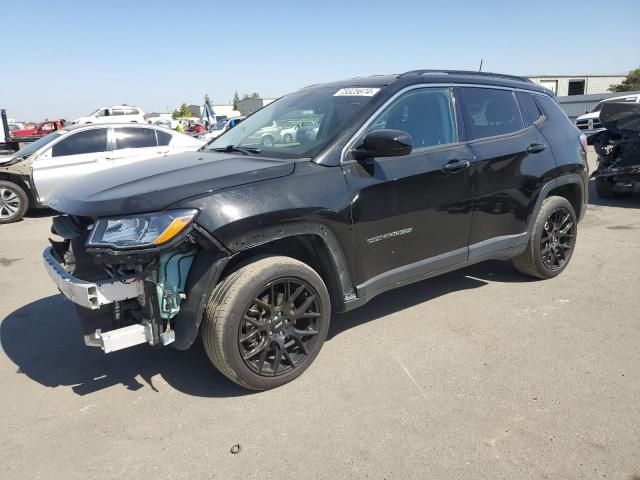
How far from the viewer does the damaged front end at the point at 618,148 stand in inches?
314

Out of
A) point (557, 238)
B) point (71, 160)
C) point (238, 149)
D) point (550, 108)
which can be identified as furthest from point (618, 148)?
point (71, 160)

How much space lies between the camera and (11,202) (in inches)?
352

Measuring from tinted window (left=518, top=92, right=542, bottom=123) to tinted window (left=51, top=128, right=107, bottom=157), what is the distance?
7.57m

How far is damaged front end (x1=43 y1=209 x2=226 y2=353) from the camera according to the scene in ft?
8.35

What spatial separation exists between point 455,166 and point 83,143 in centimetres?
778

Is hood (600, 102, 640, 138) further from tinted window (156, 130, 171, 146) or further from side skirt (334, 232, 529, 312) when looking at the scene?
Result: tinted window (156, 130, 171, 146)

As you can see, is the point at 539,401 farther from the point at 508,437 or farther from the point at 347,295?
the point at 347,295

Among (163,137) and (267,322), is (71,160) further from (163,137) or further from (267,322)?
(267,322)

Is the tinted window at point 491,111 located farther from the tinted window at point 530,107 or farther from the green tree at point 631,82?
the green tree at point 631,82

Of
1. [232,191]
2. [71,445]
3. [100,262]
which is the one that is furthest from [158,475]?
Result: [232,191]

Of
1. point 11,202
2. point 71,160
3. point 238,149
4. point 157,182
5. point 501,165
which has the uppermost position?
point 238,149

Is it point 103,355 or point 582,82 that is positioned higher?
point 582,82

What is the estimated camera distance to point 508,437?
2533 mm

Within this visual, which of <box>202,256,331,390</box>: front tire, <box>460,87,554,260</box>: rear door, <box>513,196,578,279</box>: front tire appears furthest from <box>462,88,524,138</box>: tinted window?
<box>202,256,331,390</box>: front tire
